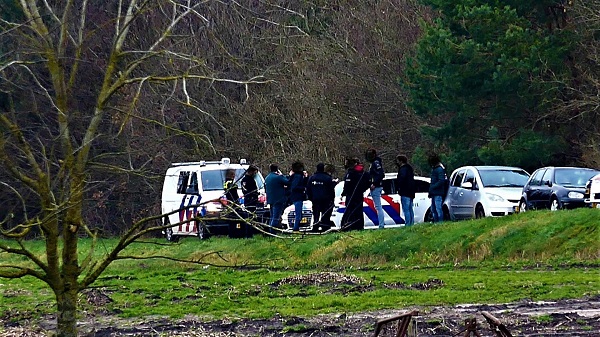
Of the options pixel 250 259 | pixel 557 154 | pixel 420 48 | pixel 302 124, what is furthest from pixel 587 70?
pixel 250 259

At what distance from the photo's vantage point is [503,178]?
29531 millimetres

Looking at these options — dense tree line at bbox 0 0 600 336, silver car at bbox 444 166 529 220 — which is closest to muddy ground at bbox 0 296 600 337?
dense tree line at bbox 0 0 600 336

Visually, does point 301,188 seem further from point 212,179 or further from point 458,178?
point 212,179

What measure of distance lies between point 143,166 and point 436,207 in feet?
55.3

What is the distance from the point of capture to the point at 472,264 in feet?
72.3

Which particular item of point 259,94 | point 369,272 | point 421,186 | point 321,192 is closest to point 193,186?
point 421,186

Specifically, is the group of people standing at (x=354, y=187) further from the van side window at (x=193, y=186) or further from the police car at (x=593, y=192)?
the van side window at (x=193, y=186)

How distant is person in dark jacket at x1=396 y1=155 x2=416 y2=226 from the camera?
26.2 metres

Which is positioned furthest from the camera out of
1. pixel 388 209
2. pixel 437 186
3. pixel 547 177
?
pixel 388 209

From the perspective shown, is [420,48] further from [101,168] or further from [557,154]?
[101,168]

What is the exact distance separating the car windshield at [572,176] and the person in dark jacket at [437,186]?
9.34ft

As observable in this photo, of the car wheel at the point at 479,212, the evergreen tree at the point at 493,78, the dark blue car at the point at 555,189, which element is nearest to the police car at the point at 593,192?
the dark blue car at the point at 555,189

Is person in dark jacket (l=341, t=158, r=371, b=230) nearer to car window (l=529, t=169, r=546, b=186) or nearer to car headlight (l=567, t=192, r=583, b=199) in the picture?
car window (l=529, t=169, r=546, b=186)

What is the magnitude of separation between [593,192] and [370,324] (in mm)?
13446
